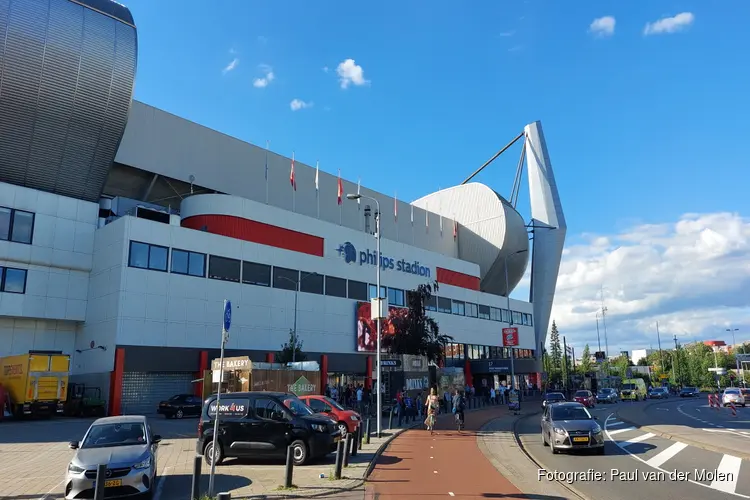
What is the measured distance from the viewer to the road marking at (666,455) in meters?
14.3

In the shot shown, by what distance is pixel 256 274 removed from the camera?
1657 inches

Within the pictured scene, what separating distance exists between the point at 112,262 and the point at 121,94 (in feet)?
40.2

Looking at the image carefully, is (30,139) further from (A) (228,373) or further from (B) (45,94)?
(A) (228,373)

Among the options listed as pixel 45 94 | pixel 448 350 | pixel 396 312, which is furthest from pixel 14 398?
pixel 448 350

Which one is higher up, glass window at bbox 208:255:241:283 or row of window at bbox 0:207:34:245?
row of window at bbox 0:207:34:245

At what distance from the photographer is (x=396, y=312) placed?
113 ft

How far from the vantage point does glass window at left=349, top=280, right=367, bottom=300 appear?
163 ft

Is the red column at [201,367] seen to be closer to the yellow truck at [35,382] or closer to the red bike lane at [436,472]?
the yellow truck at [35,382]

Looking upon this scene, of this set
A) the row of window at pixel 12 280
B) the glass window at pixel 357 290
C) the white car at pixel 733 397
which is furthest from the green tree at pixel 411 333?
the white car at pixel 733 397

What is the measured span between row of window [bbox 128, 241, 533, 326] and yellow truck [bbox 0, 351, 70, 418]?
7833mm

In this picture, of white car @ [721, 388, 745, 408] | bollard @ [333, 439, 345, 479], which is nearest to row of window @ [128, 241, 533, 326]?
white car @ [721, 388, 745, 408]

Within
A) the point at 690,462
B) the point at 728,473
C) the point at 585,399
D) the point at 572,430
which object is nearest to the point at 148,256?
the point at 572,430

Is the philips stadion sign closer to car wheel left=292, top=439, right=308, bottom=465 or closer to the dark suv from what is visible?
the dark suv

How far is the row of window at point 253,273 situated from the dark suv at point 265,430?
23765mm
